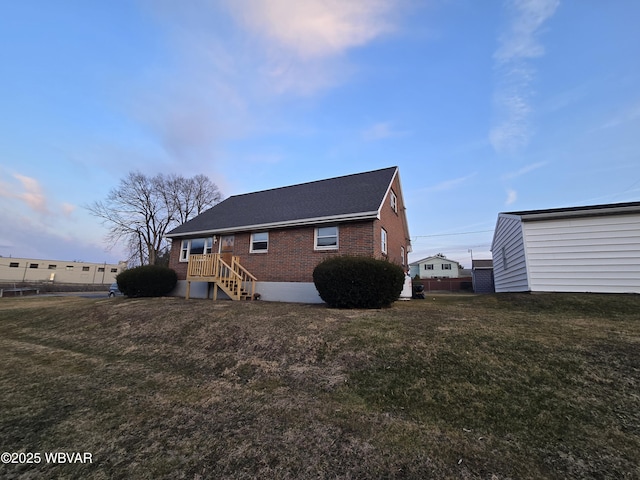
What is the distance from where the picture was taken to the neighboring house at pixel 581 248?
31.5ft

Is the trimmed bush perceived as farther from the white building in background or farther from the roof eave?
the white building in background

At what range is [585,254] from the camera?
10.1 metres

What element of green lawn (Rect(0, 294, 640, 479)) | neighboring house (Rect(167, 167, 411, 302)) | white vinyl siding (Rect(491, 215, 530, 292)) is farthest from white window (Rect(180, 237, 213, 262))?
white vinyl siding (Rect(491, 215, 530, 292))

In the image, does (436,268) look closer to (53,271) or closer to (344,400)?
(344,400)

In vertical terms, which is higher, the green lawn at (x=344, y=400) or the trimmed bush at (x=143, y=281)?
the trimmed bush at (x=143, y=281)

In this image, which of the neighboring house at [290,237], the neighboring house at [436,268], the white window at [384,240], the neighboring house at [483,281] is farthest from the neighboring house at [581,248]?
the neighboring house at [436,268]

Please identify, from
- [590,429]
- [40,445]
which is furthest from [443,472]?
[40,445]

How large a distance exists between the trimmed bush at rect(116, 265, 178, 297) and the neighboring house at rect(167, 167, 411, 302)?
117 cm

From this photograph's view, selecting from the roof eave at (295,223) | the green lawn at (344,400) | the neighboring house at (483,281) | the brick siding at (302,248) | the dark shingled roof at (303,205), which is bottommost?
the green lawn at (344,400)

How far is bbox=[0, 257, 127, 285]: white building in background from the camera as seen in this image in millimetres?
53719

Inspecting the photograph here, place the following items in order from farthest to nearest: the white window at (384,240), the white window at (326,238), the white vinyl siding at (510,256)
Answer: the white window at (384,240)
the white window at (326,238)
the white vinyl siding at (510,256)

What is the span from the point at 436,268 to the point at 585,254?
55227 millimetres

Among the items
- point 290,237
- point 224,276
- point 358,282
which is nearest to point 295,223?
point 290,237

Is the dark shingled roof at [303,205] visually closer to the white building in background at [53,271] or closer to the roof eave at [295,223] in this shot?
the roof eave at [295,223]
